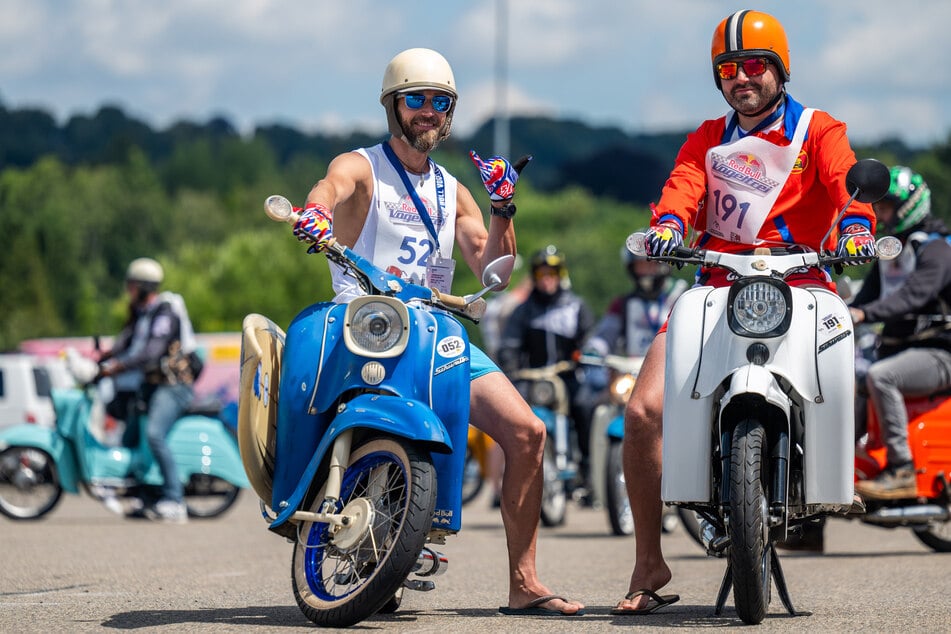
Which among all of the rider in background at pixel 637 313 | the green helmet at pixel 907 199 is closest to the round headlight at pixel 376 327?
the green helmet at pixel 907 199

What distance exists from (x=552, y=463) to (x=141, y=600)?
746 cm

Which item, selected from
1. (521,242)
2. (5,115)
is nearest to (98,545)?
(5,115)

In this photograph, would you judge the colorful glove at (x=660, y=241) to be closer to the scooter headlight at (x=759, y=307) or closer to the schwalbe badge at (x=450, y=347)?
the scooter headlight at (x=759, y=307)

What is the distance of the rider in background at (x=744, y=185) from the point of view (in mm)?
6434

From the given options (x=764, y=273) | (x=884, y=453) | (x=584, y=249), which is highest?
(x=584, y=249)

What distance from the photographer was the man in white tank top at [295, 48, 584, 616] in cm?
637

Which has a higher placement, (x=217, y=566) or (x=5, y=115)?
(x=5, y=115)

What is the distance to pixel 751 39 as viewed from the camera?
644cm

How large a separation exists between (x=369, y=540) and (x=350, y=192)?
4.77ft

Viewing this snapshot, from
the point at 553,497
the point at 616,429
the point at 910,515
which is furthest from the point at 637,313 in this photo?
the point at 910,515

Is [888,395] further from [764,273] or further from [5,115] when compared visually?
[5,115]

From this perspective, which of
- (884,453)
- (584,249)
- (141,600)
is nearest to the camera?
(141,600)

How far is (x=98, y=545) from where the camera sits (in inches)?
441

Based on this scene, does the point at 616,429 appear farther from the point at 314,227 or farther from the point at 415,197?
the point at 314,227
